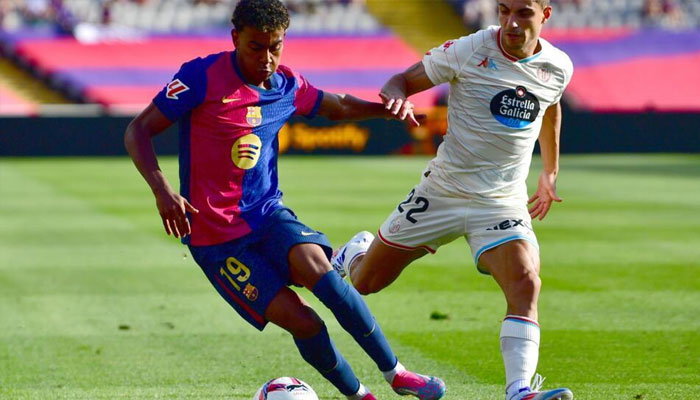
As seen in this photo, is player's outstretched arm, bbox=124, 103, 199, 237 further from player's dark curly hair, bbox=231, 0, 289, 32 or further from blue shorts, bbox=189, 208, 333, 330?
player's dark curly hair, bbox=231, 0, 289, 32

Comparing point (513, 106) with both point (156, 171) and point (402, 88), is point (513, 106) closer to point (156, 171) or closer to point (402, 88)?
point (402, 88)

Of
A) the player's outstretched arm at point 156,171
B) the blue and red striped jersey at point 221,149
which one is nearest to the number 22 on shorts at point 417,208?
the blue and red striped jersey at point 221,149

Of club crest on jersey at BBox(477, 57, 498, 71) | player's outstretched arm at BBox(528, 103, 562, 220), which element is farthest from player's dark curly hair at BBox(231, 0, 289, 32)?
player's outstretched arm at BBox(528, 103, 562, 220)

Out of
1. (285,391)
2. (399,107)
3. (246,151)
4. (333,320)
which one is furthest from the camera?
(333,320)

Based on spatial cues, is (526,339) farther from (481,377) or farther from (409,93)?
(409,93)

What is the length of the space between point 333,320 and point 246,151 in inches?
127

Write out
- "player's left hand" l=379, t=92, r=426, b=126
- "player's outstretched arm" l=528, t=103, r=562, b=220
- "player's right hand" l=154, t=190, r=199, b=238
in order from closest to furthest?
"player's right hand" l=154, t=190, r=199, b=238 → "player's left hand" l=379, t=92, r=426, b=126 → "player's outstretched arm" l=528, t=103, r=562, b=220

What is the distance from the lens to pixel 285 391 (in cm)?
568

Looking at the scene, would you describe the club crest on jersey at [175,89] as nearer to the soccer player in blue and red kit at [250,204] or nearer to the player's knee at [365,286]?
the soccer player in blue and red kit at [250,204]

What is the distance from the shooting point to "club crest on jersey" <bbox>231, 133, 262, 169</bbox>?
588 cm

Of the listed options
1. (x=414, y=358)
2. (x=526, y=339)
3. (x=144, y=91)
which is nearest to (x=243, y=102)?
(x=526, y=339)

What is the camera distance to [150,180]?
5.67 metres

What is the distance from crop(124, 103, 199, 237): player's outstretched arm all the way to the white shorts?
156 cm

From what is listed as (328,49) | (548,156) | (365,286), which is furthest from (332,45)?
(548,156)
